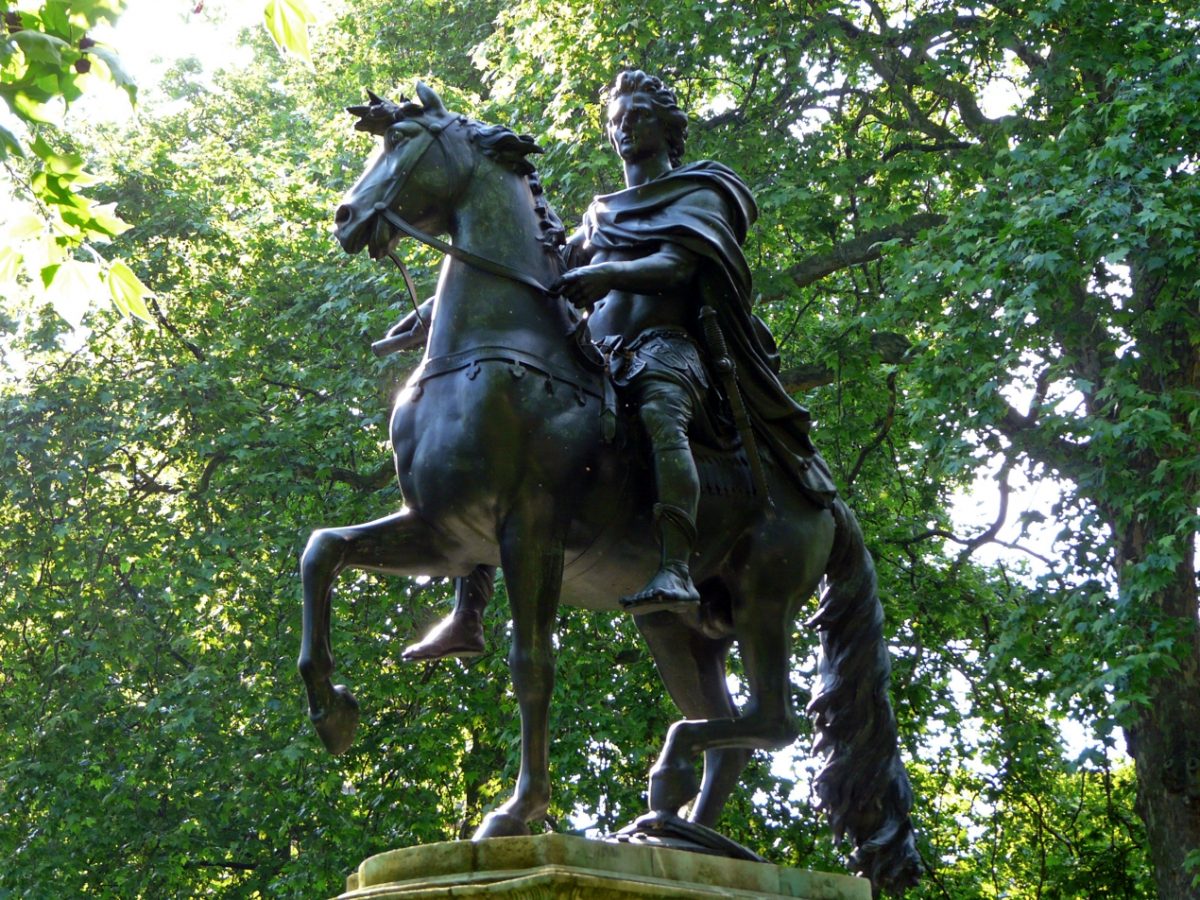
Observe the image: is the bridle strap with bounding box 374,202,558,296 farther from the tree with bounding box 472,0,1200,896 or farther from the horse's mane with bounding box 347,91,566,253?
the tree with bounding box 472,0,1200,896

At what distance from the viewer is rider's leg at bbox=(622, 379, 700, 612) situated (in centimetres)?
536

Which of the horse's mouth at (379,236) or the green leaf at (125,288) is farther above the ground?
the horse's mouth at (379,236)

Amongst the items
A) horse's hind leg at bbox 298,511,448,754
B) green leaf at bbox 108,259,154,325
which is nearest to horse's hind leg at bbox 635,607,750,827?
horse's hind leg at bbox 298,511,448,754

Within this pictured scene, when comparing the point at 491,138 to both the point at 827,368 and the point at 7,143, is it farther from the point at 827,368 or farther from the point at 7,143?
the point at 827,368

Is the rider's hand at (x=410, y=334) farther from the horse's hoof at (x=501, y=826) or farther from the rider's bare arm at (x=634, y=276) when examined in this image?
the horse's hoof at (x=501, y=826)

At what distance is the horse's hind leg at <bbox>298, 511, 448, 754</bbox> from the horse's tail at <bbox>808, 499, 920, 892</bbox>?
1703mm

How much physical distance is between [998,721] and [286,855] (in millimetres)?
5693

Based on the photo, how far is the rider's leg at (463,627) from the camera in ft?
19.4

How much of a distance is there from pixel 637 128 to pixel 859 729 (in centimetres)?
237

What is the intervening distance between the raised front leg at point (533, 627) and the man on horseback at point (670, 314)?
385 mm

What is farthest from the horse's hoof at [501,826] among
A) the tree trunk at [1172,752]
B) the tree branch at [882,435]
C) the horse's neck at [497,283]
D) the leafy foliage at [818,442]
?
the tree branch at [882,435]

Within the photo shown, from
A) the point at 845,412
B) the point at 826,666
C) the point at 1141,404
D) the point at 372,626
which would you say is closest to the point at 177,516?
the point at 372,626

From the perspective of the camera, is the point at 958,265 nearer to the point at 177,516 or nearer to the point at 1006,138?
the point at 1006,138

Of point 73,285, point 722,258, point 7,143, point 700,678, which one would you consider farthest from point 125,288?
point 700,678
